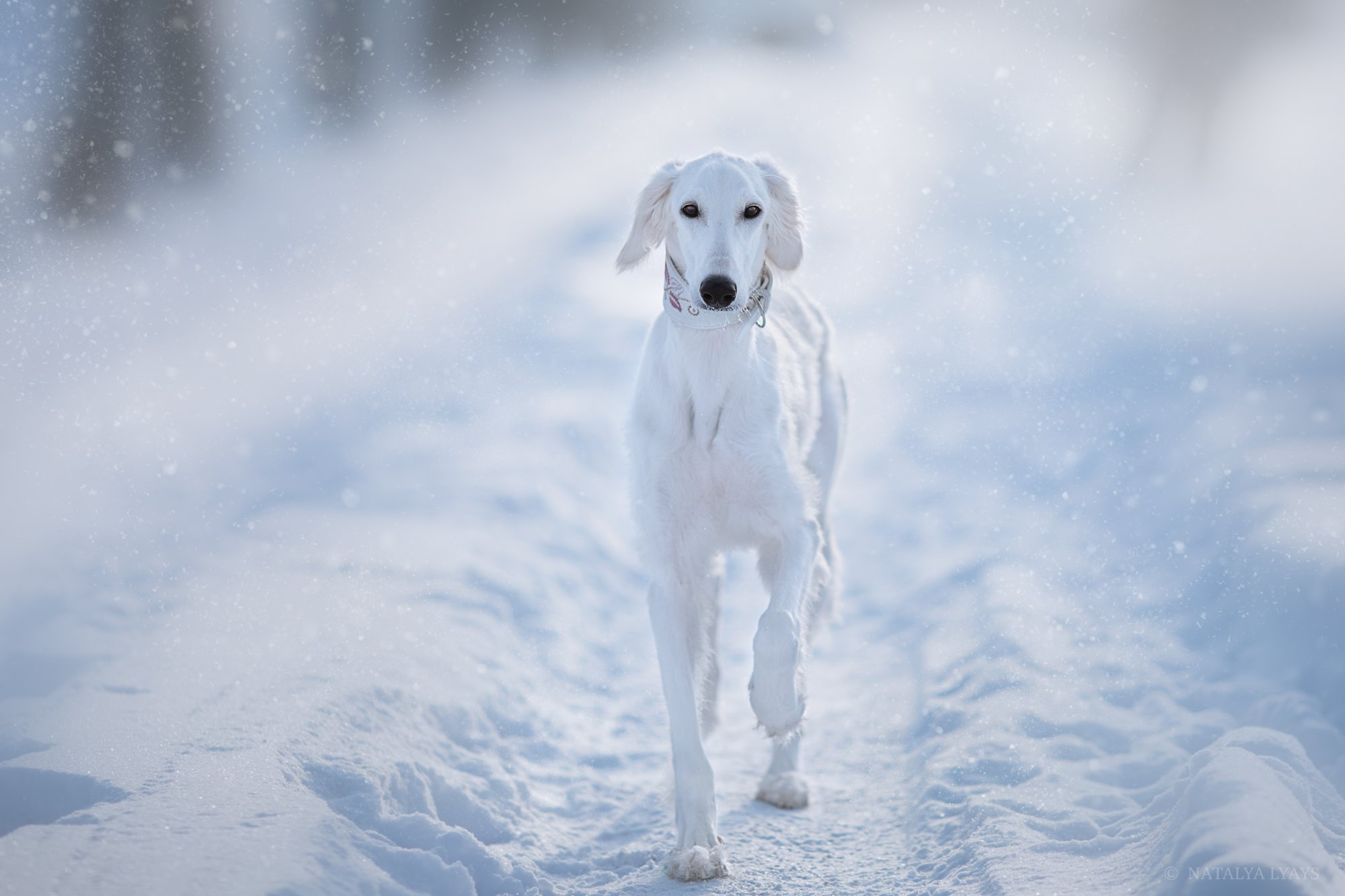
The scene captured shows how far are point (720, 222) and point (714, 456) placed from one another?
0.74 metres

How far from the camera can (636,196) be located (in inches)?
→ 139

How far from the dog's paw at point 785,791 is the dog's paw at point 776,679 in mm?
740

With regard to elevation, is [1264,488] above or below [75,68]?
below

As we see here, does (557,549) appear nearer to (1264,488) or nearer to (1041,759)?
(1041,759)

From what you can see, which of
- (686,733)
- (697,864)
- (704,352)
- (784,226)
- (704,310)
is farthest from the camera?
(784,226)

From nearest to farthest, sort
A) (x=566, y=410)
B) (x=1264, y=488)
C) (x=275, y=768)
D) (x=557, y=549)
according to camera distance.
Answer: (x=275, y=768) < (x=1264, y=488) < (x=557, y=549) < (x=566, y=410)

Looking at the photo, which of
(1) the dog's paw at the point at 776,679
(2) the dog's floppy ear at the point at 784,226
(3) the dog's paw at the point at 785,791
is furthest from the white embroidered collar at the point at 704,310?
(3) the dog's paw at the point at 785,791

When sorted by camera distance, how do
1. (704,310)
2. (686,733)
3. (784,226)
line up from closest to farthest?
(686,733)
(704,310)
(784,226)

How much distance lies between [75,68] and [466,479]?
10.2ft

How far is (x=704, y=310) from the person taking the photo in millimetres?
3186

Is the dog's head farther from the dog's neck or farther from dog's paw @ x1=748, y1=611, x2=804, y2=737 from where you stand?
dog's paw @ x1=748, y1=611, x2=804, y2=737

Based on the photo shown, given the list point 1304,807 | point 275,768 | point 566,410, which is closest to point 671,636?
point 275,768

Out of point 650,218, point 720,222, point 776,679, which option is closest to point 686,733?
point 776,679

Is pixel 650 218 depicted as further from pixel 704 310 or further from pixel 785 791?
pixel 785 791
